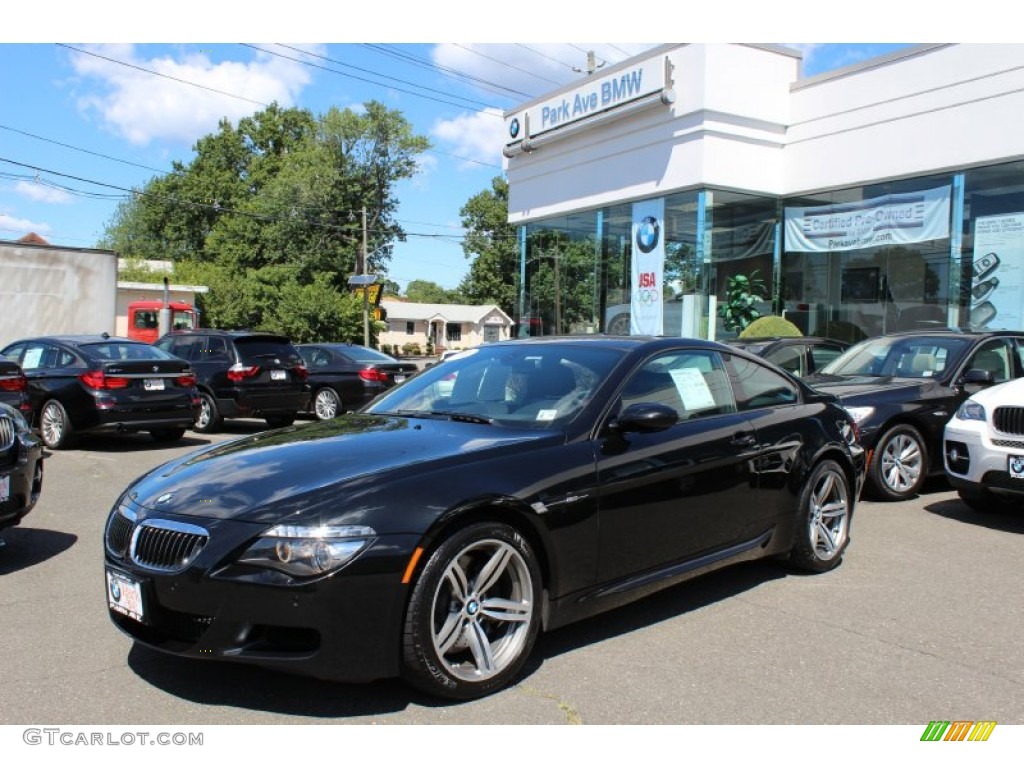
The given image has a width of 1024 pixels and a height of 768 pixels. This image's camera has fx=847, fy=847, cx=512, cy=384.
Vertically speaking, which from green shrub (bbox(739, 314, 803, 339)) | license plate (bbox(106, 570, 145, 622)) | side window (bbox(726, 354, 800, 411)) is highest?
green shrub (bbox(739, 314, 803, 339))

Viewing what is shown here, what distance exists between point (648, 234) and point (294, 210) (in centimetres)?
4085

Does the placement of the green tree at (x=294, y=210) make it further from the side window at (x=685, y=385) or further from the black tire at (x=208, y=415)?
the side window at (x=685, y=385)

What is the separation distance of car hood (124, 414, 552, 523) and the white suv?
4564mm

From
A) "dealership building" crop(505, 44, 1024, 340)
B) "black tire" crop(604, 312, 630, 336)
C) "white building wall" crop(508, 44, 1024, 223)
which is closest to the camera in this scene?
"white building wall" crop(508, 44, 1024, 223)

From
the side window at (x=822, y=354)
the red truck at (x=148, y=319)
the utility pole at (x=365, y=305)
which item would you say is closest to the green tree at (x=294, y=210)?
the utility pole at (x=365, y=305)

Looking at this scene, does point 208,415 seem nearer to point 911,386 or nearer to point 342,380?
point 342,380

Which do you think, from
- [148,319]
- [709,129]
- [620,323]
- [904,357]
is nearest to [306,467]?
[904,357]

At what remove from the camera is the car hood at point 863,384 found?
802cm

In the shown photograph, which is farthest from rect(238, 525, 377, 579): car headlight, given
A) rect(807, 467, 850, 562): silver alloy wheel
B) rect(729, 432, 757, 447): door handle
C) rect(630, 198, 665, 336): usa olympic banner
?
rect(630, 198, 665, 336): usa olympic banner

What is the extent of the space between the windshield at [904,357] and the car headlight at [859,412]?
1.19m

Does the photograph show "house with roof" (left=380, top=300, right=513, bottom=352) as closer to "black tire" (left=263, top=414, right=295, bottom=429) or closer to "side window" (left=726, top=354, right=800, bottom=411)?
"black tire" (left=263, top=414, right=295, bottom=429)

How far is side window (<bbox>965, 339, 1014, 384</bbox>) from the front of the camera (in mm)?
8680
